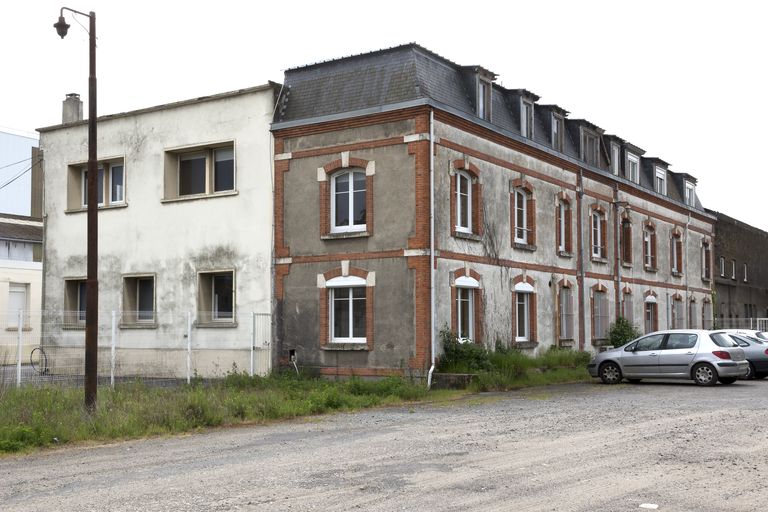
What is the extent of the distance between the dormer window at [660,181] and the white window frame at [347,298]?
19.9m

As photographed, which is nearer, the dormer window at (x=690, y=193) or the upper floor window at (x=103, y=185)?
the upper floor window at (x=103, y=185)

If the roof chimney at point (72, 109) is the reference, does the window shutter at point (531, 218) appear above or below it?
below

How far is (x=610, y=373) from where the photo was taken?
2494 cm

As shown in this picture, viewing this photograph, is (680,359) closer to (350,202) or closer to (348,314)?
(348,314)

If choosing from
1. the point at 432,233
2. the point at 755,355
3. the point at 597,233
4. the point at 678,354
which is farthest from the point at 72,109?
the point at 755,355

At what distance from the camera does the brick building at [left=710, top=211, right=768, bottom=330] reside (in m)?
48.4

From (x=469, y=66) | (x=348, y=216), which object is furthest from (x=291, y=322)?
(x=469, y=66)

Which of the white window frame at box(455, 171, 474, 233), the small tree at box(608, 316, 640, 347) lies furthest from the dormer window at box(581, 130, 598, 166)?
the white window frame at box(455, 171, 474, 233)

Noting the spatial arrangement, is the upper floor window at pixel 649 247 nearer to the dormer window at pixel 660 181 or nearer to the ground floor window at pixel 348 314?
the dormer window at pixel 660 181

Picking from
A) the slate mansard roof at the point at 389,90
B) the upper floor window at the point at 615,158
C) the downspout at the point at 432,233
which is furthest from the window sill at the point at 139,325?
the upper floor window at the point at 615,158

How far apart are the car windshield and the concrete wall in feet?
40.1

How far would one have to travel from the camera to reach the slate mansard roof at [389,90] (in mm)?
23809

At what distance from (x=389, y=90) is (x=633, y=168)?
16.9 m

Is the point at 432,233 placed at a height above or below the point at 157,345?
above
